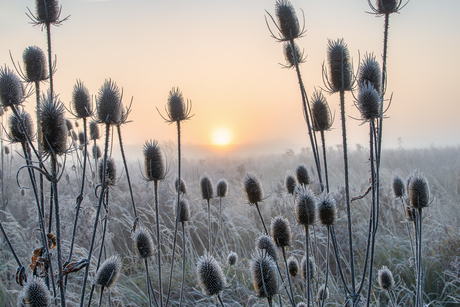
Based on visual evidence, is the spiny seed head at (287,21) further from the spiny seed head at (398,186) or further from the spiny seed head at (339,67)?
the spiny seed head at (398,186)

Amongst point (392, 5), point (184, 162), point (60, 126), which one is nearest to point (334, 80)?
point (392, 5)

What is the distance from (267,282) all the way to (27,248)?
4.51 meters

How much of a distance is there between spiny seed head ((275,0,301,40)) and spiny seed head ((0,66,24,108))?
1.83 metres

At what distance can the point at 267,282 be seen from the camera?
1.82 metres

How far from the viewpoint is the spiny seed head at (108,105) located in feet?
6.43

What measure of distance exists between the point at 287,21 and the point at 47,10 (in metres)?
1.68

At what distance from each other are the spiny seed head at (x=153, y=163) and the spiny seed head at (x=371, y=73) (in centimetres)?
156

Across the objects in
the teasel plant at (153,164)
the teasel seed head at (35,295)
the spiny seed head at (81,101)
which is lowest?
the teasel seed head at (35,295)

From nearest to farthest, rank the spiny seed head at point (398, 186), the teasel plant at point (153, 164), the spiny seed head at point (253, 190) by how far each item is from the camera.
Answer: the teasel plant at point (153, 164), the spiny seed head at point (253, 190), the spiny seed head at point (398, 186)

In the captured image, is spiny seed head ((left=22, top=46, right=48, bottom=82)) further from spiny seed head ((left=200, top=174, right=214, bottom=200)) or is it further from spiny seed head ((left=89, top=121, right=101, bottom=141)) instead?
spiny seed head ((left=200, top=174, right=214, bottom=200))

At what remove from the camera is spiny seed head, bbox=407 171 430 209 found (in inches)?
86.6

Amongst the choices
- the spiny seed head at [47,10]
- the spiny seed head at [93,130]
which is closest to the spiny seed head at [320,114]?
the spiny seed head at [47,10]

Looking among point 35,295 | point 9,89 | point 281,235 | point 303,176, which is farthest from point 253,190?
point 9,89

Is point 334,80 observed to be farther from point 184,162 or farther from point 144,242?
point 184,162
